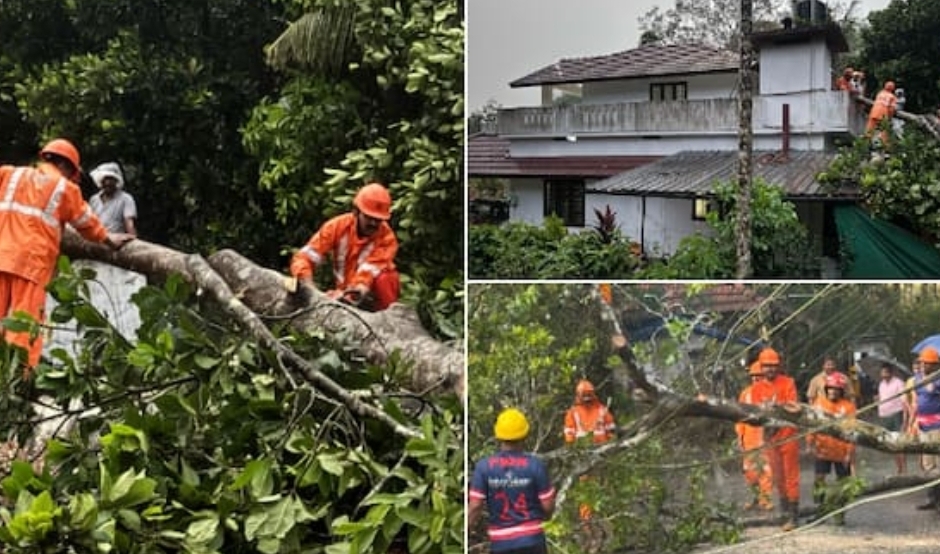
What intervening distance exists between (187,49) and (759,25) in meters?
2.10

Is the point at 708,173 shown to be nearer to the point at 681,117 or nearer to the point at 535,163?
the point at 681,117

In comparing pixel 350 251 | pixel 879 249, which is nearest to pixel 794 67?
pixel 879 249

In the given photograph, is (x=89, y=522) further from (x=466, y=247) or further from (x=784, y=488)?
(x=784, y=488)

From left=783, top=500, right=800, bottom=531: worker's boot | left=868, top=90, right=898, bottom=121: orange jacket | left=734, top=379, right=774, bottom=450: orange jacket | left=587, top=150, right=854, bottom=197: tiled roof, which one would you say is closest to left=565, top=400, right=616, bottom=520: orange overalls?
left=734, top=379, right=774, bottom=450: orange jacket

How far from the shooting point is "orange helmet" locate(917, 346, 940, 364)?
186cm

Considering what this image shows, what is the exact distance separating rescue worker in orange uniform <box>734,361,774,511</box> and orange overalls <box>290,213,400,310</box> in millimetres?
1565

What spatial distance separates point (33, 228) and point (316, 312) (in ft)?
3.21

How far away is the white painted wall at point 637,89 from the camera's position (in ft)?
7.12

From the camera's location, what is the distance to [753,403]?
1.93 meters

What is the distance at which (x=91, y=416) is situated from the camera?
2883 millimetres

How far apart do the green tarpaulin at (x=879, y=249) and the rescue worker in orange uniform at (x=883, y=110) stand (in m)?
0.16

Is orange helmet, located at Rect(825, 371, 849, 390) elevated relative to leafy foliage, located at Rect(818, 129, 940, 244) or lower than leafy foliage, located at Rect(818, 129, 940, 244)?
lower

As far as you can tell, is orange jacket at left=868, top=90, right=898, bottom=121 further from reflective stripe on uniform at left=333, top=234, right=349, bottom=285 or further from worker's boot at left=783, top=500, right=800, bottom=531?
reflective stripe on uniform at left=333, top=234, right=349, bottom=285

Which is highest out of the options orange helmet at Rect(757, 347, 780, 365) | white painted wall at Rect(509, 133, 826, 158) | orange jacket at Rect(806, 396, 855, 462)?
white painted wall at Rect(509, 133, 826, 158)
